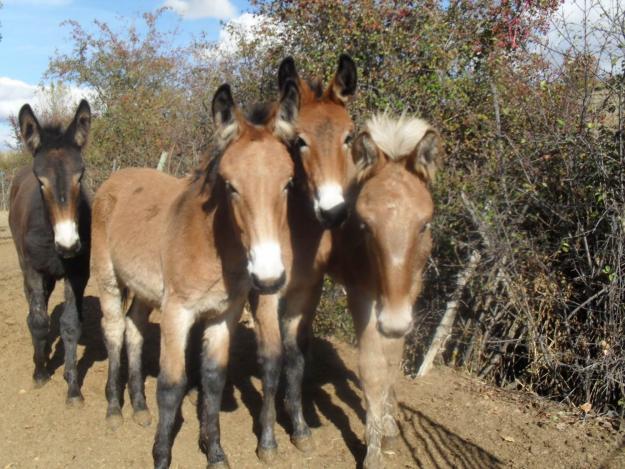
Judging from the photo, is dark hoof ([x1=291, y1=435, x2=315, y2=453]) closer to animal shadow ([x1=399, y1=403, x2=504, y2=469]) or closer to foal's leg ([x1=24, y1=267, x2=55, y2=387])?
animal shadow ([x1=399, y1=403, x2=504, y2=469])

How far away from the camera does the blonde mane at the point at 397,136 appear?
3.82 meters

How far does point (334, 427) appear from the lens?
15.9 feet

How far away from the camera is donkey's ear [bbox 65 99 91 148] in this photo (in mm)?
5427

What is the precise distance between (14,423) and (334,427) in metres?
2.83

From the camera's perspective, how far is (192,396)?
5.36m

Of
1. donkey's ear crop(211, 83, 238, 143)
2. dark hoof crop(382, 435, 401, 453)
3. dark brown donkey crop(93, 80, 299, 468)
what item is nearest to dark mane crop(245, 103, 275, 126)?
dark brown donkey crop(93, 80, 299, 468)

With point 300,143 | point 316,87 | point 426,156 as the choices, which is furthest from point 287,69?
point 426,156

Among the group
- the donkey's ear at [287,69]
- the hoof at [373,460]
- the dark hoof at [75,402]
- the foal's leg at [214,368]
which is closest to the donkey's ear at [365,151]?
the donkey's ear at [287,69]

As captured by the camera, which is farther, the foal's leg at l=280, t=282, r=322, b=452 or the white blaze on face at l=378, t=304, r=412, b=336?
the foal's leg at l=280, t=282, r=322, b=452

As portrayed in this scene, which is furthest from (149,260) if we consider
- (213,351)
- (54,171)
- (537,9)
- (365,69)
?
(537,9)

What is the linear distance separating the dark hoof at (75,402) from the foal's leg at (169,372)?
1.60 m

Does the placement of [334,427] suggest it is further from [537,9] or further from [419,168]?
[537,9]

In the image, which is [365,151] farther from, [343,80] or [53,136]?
[53,136]

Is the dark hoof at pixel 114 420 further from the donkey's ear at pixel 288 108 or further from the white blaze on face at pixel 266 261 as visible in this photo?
the donkey's ear at pixel 288 108
